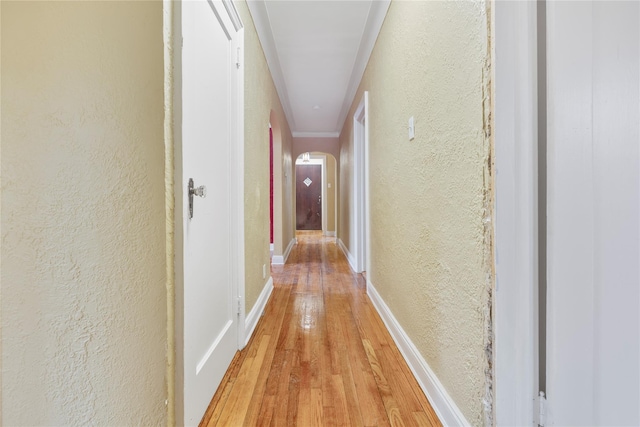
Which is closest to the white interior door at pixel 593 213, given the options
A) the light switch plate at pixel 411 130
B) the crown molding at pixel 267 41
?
the light switch plate at pixel 411 130

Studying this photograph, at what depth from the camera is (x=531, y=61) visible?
2.42 feet

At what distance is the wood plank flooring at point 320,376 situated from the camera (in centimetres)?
114

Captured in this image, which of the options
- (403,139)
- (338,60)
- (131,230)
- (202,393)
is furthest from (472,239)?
(338,60)

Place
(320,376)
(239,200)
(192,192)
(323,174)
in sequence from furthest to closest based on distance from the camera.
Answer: (323,174), (239,200), (320,376), (192,192)

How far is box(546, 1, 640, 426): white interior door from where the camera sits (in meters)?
0.61

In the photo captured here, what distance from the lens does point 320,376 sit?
4.63ft

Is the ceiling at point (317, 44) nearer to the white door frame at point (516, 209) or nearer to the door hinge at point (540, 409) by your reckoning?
the white door frame at point (516, 209)

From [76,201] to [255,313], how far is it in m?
1.48

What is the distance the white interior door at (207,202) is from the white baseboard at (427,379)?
3.11ft

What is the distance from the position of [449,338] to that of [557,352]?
39 cm

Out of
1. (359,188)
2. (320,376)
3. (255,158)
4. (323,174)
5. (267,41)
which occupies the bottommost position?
(320,376)

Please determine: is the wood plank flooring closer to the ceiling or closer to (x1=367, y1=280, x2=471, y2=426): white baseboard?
(x1=367, y1=280, x2=471, y2=426): white baseboard

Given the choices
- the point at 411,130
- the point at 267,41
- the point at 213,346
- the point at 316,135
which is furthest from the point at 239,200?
the point at 316,135

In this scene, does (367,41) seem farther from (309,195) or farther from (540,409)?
(309,195)
